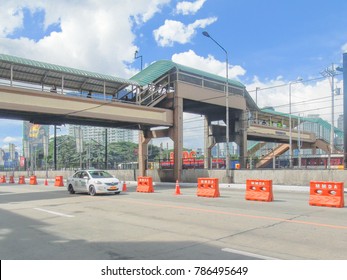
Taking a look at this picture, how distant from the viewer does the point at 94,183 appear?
66.9 feet

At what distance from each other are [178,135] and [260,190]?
1841 cm

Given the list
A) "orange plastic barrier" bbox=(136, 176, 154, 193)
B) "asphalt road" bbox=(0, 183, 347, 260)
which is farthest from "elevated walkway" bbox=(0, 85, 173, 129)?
"asphalt road" bbox=(0, 183, 347, 260)

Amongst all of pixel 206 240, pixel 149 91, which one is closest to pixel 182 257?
pixel 206 240

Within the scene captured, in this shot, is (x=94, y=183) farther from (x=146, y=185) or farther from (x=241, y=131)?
(x=241, y=131)

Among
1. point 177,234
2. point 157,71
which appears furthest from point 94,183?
point 157,71

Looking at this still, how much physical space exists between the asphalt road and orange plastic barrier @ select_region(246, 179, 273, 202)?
2.73 metres

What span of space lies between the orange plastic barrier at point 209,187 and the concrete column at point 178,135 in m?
15.2

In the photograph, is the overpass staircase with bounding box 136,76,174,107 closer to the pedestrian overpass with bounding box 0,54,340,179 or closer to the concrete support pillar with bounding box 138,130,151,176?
the pedestrian overpass with bounding box 0,54,340,179

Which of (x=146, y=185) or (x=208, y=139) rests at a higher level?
(x=208, y=139)

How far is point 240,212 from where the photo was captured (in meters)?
12.4

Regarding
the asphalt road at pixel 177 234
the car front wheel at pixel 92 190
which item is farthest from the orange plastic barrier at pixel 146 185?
the asphalt road at pixel 177 234

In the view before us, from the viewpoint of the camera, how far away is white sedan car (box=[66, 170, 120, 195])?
799 inches

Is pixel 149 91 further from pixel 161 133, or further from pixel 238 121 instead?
pixel 238 121

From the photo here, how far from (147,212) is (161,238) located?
463cm
